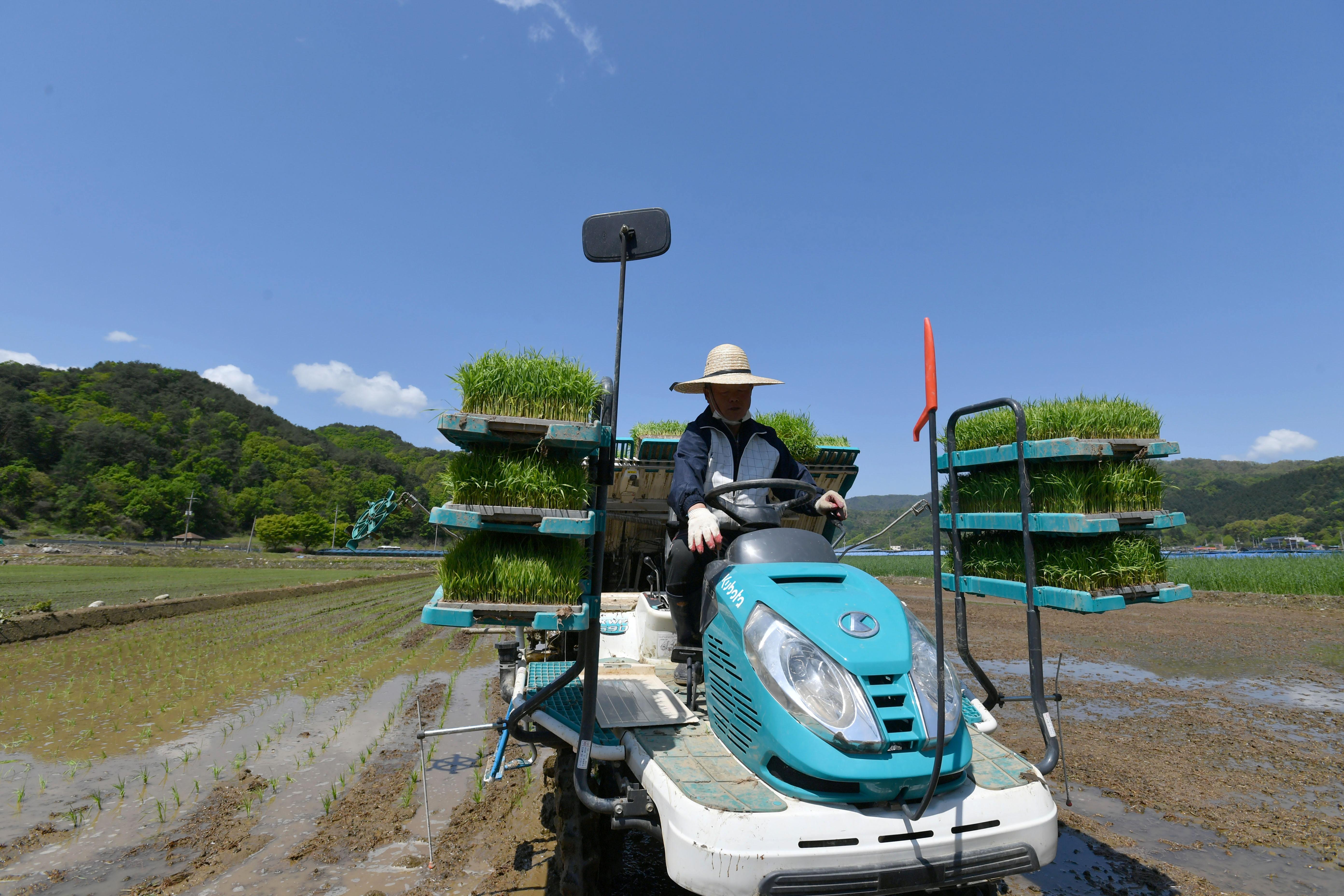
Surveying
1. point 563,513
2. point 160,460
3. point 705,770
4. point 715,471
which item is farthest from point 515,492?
point 160,460

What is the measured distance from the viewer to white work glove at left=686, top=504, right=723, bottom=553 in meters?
2.59

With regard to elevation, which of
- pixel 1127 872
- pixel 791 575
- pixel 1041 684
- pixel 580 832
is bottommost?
pixel 1127 872

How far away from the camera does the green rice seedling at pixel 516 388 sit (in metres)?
2.89

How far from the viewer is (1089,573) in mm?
3068

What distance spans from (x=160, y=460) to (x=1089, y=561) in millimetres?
107030

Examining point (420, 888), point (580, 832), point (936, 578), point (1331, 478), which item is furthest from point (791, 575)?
point (1331, 478)

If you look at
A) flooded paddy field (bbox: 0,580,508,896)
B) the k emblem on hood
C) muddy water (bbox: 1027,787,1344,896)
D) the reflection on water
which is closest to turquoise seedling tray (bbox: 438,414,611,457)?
the k emblem on hood

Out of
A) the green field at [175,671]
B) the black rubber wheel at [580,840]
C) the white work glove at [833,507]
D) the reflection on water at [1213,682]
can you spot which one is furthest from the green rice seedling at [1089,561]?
the green field at [175,671]

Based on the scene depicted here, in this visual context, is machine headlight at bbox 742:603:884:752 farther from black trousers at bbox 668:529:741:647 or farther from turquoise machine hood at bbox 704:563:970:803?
black trousers at bbox 668:529:741:647

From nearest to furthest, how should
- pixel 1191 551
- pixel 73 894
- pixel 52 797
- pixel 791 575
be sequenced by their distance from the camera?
pixel 791 575 → pixel 73 894 → pixel 52 797 → pixel 1191 551

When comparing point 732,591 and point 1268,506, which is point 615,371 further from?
point 1268,506

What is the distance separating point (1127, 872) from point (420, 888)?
3526 mm

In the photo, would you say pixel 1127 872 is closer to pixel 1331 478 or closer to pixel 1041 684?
pixel 1041 684

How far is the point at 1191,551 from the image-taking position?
6656cm
